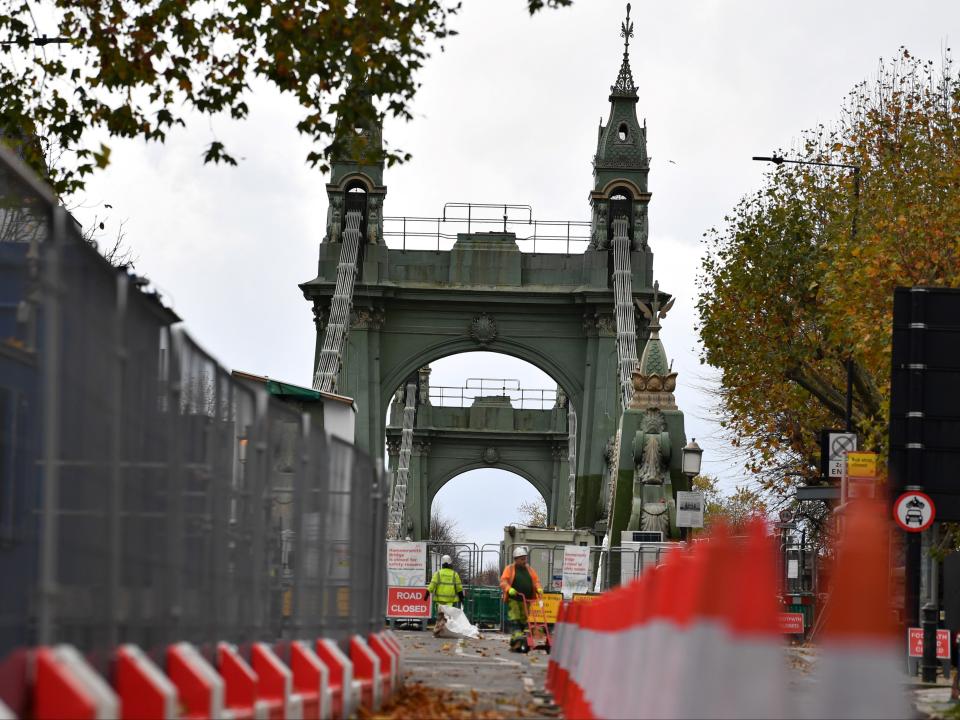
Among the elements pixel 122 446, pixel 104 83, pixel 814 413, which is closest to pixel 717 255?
pixel 814 413

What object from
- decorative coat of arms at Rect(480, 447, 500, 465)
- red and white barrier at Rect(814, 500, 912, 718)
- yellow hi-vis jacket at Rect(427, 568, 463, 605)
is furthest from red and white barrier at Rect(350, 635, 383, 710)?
decorative coat of arms at Rect(480, 447, 500, 465)

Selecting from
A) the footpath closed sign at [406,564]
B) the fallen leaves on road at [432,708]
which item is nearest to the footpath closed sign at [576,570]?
the footpath closed sign at [406,564]

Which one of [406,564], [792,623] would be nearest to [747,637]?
[792,623]

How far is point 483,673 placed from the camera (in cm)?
2002

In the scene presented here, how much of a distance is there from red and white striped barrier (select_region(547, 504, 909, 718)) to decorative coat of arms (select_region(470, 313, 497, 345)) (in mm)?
65943

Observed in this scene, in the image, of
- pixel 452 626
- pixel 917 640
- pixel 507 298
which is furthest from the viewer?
pixel 507 298

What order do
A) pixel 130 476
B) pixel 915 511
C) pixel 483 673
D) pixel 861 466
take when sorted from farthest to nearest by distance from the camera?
pixel 861 466 < pixel 915 511 < pixel 483 673 < pixel 130 476

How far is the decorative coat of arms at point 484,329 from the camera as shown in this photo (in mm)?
75125

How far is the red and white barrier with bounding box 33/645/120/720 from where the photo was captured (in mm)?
6082

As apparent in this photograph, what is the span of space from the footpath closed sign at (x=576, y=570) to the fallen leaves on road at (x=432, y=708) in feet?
80.7

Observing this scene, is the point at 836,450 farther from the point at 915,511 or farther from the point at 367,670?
the point at 367,670

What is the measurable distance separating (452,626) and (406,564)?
21.9 feet

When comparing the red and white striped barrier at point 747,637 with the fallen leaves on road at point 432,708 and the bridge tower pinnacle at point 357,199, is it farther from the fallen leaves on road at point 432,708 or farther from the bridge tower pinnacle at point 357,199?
the bridge tower pinnacle at point 357,199

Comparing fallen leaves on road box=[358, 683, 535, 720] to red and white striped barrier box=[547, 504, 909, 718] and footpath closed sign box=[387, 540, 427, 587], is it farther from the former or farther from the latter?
footpath closed sign box=[387, 540, 427, 587]
